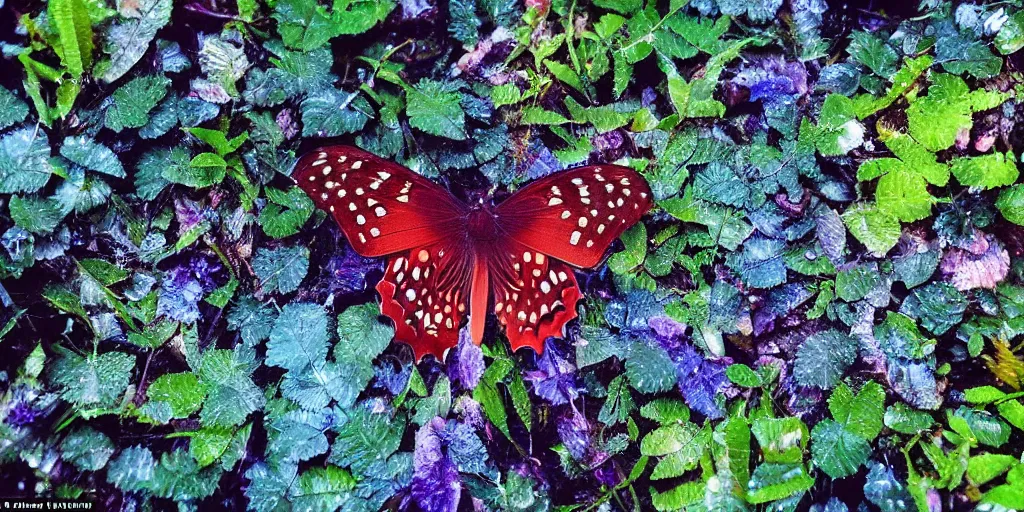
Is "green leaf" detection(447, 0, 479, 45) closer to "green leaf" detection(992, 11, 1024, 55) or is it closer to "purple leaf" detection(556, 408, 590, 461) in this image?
"purple leaf" detection(556, 408, 590, 461)

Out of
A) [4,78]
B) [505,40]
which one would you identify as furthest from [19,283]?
[505,40]

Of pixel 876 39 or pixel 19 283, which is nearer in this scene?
pixel 19 283

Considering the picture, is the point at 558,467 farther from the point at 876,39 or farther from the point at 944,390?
the point at 876,39

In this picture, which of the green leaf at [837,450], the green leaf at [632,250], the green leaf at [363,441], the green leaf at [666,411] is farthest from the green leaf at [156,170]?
the green leaf at [837,450]

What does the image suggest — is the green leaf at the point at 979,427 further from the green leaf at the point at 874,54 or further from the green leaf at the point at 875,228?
the green leaf at the point at 874,54

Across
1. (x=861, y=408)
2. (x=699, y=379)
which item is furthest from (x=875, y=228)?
(x=699, y=379)

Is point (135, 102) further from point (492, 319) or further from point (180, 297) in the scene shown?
point (492, 319)
